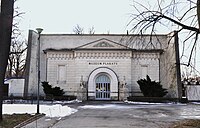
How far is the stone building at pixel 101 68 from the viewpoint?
41594 mm

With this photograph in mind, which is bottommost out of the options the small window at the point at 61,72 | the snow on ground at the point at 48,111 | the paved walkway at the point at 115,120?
the paved walkway at the point at 115,120

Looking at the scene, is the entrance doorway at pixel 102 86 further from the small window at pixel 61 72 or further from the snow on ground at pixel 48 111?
the snow on ground at pixel 48 111

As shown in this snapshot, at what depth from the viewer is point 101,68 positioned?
4206 centimetres

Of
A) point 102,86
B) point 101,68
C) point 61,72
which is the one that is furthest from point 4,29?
point 61,72

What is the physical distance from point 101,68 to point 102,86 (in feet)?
7.82

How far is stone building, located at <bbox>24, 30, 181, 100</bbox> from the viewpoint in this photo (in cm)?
4159

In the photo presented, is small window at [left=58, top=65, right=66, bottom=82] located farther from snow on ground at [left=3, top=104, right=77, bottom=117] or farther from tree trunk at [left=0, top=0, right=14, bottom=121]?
tree trunk at [left=0, top=0, right=14, bottom=121]

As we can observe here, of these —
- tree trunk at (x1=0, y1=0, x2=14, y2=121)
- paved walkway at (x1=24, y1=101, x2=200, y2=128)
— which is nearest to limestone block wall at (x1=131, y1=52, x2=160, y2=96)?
paved walkway at (x1=24, y1=101, x2=200, y2=128)

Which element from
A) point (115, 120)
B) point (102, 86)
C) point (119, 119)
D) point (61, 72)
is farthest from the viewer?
point (61, 72)

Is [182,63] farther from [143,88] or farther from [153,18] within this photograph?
[143,88]

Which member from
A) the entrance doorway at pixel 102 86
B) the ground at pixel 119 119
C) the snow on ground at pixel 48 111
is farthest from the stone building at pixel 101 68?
the ground at pixel 119 119

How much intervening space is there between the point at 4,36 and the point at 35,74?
28124mm

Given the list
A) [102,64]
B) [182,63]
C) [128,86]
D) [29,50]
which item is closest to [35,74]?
[29,50]

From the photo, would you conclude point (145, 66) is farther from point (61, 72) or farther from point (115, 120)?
point (115, 120)
